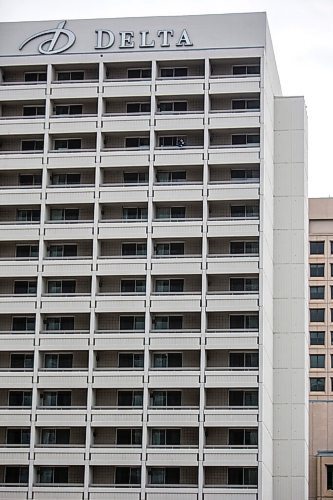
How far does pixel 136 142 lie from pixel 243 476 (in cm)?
1793

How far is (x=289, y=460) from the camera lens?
2392 inches

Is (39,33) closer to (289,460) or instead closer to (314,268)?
(289,460)

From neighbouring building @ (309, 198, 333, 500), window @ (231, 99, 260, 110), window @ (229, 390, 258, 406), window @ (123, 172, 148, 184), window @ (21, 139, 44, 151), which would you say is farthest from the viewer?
neighbouring building @ (309, 198, 333, 500)

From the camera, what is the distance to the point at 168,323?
5909 centimetres

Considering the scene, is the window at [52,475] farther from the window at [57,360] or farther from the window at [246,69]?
the window at [246,69]

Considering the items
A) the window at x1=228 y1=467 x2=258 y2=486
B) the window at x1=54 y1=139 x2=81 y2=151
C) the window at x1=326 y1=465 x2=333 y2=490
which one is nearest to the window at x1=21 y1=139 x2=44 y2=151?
the window at x1=54 y1=139 x2=81 y2=151

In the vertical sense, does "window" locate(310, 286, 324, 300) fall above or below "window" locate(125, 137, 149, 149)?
below

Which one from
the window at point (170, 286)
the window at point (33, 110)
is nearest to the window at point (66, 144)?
the window at point (33, 110)

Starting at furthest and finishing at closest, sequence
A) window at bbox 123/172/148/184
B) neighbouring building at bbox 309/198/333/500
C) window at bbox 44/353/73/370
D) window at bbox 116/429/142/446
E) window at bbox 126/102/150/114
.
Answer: neighbouring building at bbox 309/198/333/500
window at bbox 126/102/150/114
window at bbox 123/172/148/184
window at bbox 44/353/73/370
window at bbox 116/429/142/446

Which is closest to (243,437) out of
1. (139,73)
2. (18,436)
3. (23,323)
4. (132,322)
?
(132,322)

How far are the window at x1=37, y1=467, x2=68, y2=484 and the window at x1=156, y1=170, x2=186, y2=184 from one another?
15.4 metres

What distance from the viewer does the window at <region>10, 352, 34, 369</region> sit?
59469 mm

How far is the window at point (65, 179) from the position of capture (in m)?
61.7

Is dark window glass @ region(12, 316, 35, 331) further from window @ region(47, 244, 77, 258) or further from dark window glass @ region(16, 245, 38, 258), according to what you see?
window @ region(47, 244, 77, 258)
